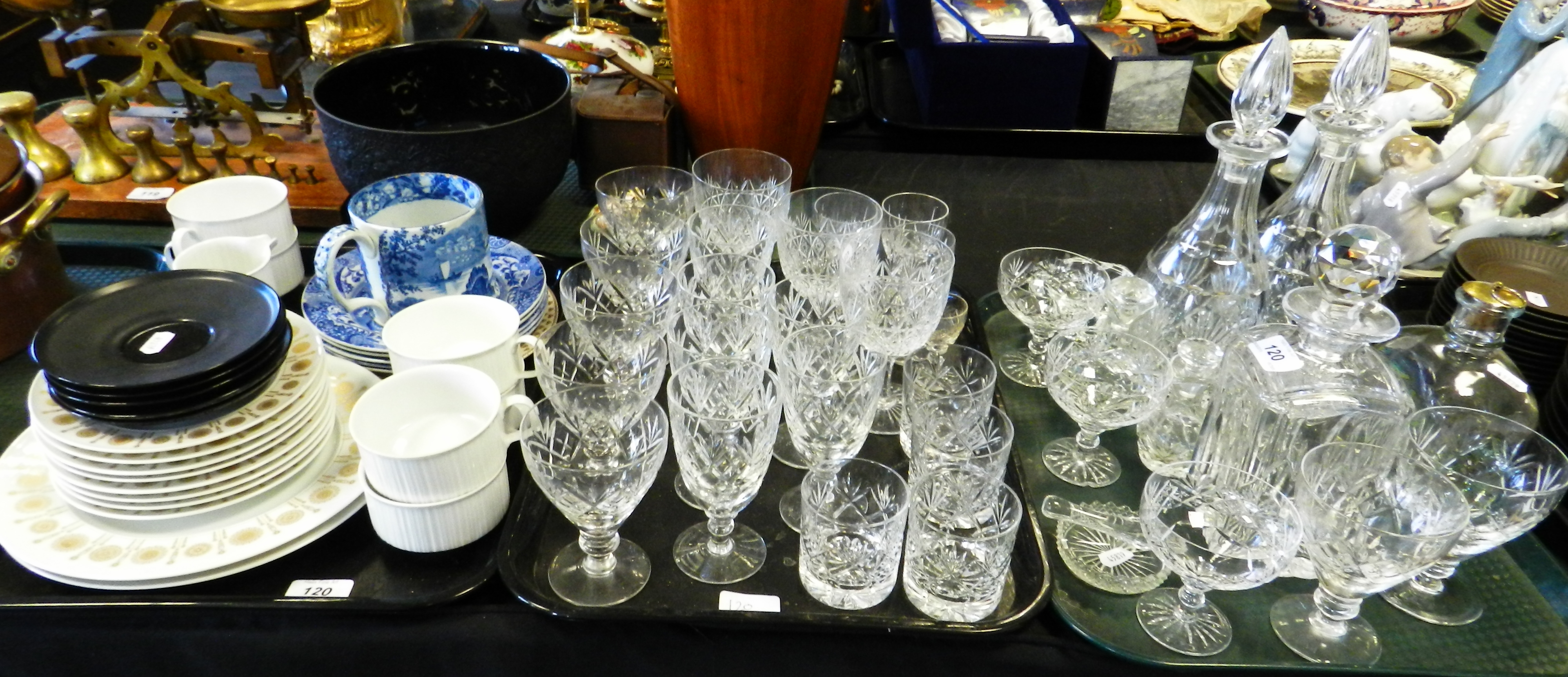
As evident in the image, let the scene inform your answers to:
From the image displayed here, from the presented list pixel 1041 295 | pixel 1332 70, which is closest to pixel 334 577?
pixel 1041 295

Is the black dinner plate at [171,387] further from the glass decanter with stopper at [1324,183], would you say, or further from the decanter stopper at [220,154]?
the glass decanter with stopper at [1324,183]

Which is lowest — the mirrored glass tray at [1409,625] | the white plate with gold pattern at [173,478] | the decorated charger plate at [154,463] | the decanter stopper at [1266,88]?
the mirrored glass tray at [1409,625]

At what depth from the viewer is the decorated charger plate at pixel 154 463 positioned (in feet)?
2.29

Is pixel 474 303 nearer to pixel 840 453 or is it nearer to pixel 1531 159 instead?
pixel 840 453

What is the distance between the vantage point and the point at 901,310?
0.88m

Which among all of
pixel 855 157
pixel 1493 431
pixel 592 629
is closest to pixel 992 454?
pixel 592 629

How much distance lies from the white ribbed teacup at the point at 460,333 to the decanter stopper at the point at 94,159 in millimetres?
626

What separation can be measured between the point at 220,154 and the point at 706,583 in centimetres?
90

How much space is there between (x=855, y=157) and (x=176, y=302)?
0.93 m

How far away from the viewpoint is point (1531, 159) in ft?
3.70

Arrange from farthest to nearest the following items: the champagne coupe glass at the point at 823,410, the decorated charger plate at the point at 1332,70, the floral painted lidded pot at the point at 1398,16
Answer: the floral painted lidded pot at the point at 1398,16 < the decorated charger plate at the point at 1332,70 < the champagne coupe glass at the point at 823,410

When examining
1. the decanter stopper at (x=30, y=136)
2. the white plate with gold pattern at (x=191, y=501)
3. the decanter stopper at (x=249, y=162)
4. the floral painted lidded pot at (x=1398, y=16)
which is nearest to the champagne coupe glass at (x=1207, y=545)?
the white plate with gold pattern at (x=191, y=501)

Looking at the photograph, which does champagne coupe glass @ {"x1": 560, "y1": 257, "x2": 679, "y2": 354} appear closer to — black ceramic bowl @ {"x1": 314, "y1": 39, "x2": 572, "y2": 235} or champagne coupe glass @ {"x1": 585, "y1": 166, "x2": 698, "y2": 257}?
champagne coupe glass @ {"x1": 585, "y1": 166, "x2": 698, "y2": 257}

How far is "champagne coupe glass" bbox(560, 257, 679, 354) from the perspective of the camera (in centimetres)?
90
